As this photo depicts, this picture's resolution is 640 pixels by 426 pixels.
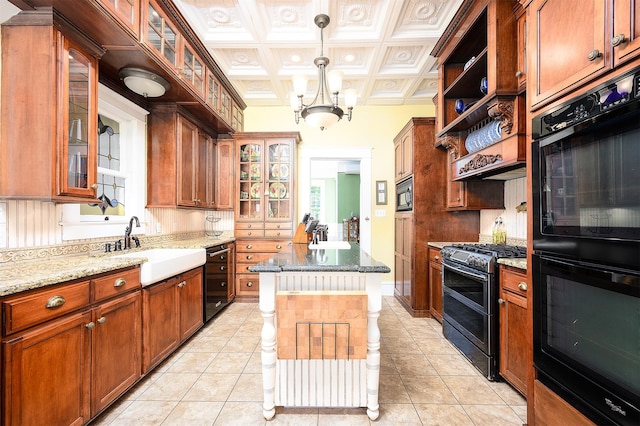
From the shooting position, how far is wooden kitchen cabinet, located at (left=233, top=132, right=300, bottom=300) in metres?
4.14

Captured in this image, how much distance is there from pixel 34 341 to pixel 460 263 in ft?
9.17

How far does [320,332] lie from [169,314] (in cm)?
147

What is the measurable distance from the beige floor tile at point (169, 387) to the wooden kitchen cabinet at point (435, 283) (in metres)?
2.52

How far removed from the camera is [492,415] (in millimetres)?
1741

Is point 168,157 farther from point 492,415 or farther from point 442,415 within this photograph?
point 492,415

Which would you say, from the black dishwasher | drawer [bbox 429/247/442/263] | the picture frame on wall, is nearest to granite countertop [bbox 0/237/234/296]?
the black dishwasher

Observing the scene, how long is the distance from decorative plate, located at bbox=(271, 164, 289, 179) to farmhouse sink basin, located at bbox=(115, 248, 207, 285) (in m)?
1.71

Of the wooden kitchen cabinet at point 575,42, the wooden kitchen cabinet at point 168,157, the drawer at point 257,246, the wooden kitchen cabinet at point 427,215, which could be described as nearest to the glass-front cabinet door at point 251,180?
the drawer at point 257,246

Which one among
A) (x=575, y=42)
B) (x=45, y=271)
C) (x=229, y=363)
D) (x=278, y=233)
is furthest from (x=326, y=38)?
(x=229, y=363)

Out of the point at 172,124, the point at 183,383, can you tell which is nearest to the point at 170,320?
the point at 183,383

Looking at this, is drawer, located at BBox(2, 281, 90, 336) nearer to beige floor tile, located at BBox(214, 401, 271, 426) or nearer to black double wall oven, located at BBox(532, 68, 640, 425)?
beige floor tile, located at BBox(214, 401, 271, 426)

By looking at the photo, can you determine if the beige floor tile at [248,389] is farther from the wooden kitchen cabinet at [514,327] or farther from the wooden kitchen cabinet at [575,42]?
the wooden kitchen cabinet at [575,42]

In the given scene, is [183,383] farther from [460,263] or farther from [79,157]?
[460,263]

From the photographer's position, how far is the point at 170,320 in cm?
235
